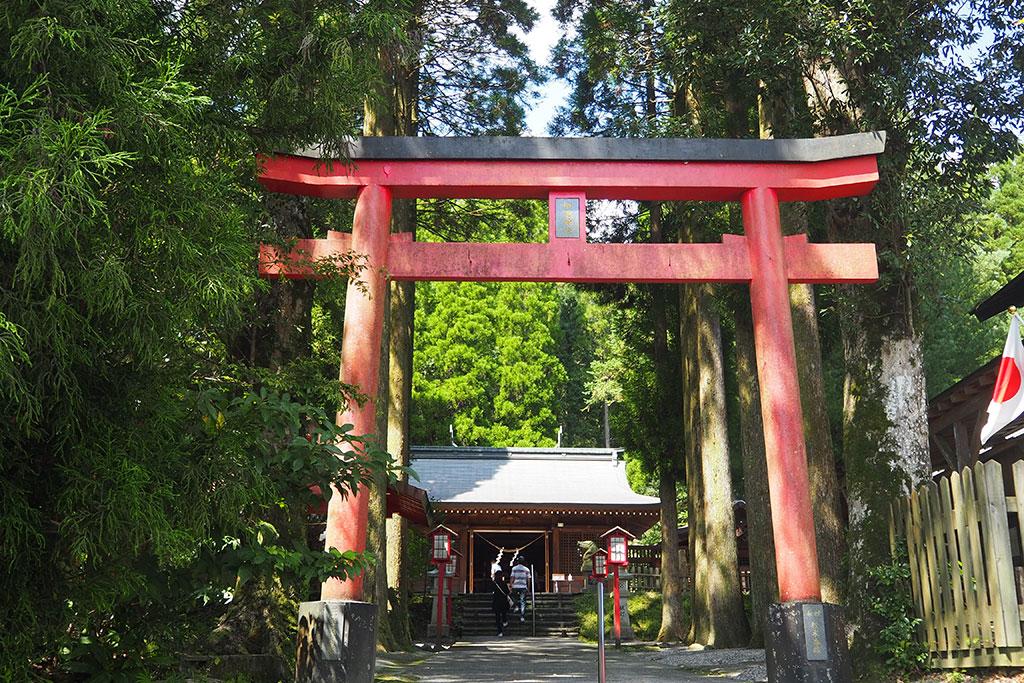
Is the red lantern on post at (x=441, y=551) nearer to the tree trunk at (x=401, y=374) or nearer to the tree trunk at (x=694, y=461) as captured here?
the tree trunk at (x=401, y=374)

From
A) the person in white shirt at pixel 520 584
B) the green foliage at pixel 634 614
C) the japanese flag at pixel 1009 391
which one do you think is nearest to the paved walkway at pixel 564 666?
the japanese flag at pixel 1009 391

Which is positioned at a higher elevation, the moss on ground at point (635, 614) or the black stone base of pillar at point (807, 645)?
the black stone base of pillar at point (807, 645)

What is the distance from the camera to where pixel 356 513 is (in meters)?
7.31

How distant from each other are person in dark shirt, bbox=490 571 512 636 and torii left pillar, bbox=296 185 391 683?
13.0 m

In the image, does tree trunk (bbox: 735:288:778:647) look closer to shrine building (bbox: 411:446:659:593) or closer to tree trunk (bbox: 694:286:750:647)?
tree trunk (bbox: 694:286:750:647)

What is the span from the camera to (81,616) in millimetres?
4125

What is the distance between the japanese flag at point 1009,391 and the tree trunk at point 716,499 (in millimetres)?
5578

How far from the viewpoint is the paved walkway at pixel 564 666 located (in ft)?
30.7

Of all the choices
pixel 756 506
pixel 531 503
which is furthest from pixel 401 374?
pixel 531 503

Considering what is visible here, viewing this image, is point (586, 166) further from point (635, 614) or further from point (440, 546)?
point (635, 614)

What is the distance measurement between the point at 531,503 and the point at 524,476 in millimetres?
2229

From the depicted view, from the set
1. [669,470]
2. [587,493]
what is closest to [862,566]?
[669,470]

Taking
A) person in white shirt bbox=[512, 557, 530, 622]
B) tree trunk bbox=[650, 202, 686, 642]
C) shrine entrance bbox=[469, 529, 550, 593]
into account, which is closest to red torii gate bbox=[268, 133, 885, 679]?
tree trunk bbox=[650, 202, 686, 642]

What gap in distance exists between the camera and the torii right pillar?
7062mm
